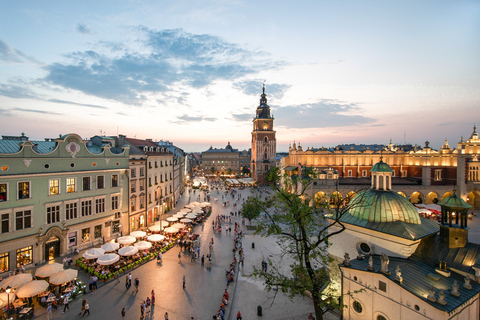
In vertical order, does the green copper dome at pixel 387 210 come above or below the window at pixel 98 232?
above

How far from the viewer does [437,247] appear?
1475 cm

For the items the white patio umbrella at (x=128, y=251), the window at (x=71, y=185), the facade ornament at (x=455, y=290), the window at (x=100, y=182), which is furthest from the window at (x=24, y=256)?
the facade ornament at (x=455, y=290)

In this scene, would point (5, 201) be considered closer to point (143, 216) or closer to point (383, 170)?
point (143, 216)

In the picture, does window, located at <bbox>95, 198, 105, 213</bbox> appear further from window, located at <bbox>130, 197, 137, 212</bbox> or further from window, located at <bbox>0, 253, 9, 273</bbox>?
window, located at <bbox>0, 253, 9, 273</bbox>

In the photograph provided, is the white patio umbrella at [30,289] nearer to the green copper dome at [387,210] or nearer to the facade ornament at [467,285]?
the green copper dome at [387,210]

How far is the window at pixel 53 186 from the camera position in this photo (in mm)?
24375

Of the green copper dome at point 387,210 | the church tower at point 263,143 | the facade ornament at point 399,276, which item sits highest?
the church tower at point 263,143

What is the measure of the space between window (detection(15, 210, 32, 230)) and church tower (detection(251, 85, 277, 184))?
3064 inches

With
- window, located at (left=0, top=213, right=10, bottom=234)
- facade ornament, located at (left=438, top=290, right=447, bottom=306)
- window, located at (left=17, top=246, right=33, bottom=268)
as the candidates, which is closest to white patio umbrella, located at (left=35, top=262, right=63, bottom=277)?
window, located at (left=17, top=246, right=33, bottom=268)

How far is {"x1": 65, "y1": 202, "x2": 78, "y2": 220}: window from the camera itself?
25656mm

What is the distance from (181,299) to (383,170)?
736 inches

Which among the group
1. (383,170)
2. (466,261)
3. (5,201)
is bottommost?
(466,261)

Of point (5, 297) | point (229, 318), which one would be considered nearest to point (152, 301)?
point (229, 318)

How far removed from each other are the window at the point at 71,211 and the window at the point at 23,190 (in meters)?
3.75
